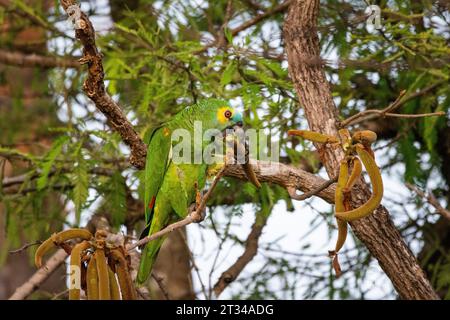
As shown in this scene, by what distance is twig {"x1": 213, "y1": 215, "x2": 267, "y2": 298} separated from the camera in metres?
4.44

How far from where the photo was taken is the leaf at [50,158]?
13.7 feet

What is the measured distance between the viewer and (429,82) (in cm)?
423

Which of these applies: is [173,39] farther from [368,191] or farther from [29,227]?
[368,191]

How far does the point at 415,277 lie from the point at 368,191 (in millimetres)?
397

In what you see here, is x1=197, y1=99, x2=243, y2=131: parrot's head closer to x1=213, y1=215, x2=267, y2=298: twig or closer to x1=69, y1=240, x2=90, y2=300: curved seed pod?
x1=213, y1=215, x2=267, y2=298: twig

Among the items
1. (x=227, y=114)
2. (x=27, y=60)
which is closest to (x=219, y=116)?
(x=227, y=114)

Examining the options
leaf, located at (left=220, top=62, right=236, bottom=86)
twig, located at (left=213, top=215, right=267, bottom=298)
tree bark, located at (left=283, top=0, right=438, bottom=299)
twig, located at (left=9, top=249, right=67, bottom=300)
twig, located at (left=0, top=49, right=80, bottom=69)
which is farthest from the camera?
twig, located at (left=0, top=49, right=80, bottom=69)

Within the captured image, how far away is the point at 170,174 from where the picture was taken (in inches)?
141

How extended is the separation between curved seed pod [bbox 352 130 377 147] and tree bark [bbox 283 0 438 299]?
0.81m

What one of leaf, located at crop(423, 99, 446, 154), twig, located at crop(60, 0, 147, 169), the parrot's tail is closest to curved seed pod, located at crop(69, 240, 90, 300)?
twig, located at crop(60, 0, 147, 169)

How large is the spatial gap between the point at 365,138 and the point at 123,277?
77 cm

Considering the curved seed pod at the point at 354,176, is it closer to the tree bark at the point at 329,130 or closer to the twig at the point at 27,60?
the tree bark at the point at 329,130
